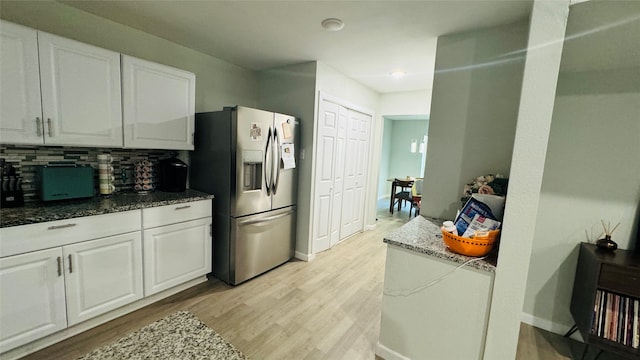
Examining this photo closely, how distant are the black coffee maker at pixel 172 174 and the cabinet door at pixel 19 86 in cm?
88

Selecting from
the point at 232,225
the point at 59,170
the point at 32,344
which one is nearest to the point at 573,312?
the point at 232,225

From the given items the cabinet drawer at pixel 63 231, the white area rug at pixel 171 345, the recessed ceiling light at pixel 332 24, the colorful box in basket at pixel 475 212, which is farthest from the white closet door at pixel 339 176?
the white area rug at pixel 171 345

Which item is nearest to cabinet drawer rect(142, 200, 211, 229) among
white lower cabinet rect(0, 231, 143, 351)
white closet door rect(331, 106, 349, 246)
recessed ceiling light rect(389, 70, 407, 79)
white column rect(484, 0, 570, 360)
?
white lower cabinet rect(0, 231, 143, 351)

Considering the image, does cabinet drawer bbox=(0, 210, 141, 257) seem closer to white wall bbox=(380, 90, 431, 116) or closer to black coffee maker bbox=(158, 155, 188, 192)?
black coffee maker bbox=(158, 155, 188, 192)

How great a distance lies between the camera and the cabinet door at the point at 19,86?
1647mm

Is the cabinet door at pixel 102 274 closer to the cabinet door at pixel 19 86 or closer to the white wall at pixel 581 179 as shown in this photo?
the cabinet door at pixel 19 86

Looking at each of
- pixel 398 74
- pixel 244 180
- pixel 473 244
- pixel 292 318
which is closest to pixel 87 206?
pixel 244 180

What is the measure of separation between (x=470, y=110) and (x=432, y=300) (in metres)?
1.53

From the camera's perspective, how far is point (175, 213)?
230 centimetres

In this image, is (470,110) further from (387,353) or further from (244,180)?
(244,180)

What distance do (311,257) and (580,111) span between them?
2.84m

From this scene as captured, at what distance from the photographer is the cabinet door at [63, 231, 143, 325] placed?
1793mm

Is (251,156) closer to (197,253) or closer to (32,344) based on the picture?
(197,253)

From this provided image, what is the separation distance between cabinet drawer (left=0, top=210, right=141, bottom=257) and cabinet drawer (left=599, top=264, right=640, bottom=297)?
3.26 m
